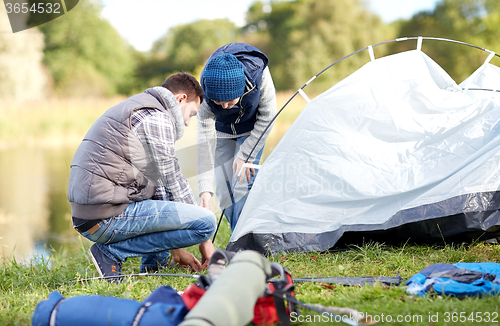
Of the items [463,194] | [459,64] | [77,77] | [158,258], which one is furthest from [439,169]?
[459,64]

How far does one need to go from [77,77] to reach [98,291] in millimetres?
17449

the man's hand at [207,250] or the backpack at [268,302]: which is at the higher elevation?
the backpack at [268,302]

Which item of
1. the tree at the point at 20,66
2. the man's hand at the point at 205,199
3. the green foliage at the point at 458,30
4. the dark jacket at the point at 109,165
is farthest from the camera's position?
the green foliage at the point at 458,30

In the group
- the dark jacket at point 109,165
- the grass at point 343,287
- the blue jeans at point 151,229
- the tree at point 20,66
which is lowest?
the grass at point 343,287

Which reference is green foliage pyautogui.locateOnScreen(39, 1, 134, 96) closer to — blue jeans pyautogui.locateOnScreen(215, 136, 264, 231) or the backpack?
blue jeans pyautogui.locateOnScreen(215, 136, 264, 231)

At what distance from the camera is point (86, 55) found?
1897cm

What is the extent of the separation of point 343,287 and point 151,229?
95 cm

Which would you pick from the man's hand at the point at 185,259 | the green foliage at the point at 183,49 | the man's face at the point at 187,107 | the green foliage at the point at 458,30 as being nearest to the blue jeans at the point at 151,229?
the man's hand at the point at 185,259

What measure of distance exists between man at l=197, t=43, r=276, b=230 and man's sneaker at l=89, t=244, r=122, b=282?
56 centimetres

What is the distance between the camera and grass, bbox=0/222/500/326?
129 centimetres

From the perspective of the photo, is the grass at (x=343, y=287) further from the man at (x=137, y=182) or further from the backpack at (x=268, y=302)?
the man at (x=137, y=182)

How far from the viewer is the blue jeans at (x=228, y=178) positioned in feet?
8.35

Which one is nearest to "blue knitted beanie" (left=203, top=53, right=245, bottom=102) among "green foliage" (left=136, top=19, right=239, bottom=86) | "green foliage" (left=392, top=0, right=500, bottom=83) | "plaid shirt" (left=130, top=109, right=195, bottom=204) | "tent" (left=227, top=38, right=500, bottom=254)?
"plaid shirt" (left=130, top=109, right=195, bottom=204)

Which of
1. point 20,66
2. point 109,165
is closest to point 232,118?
point 109,165
